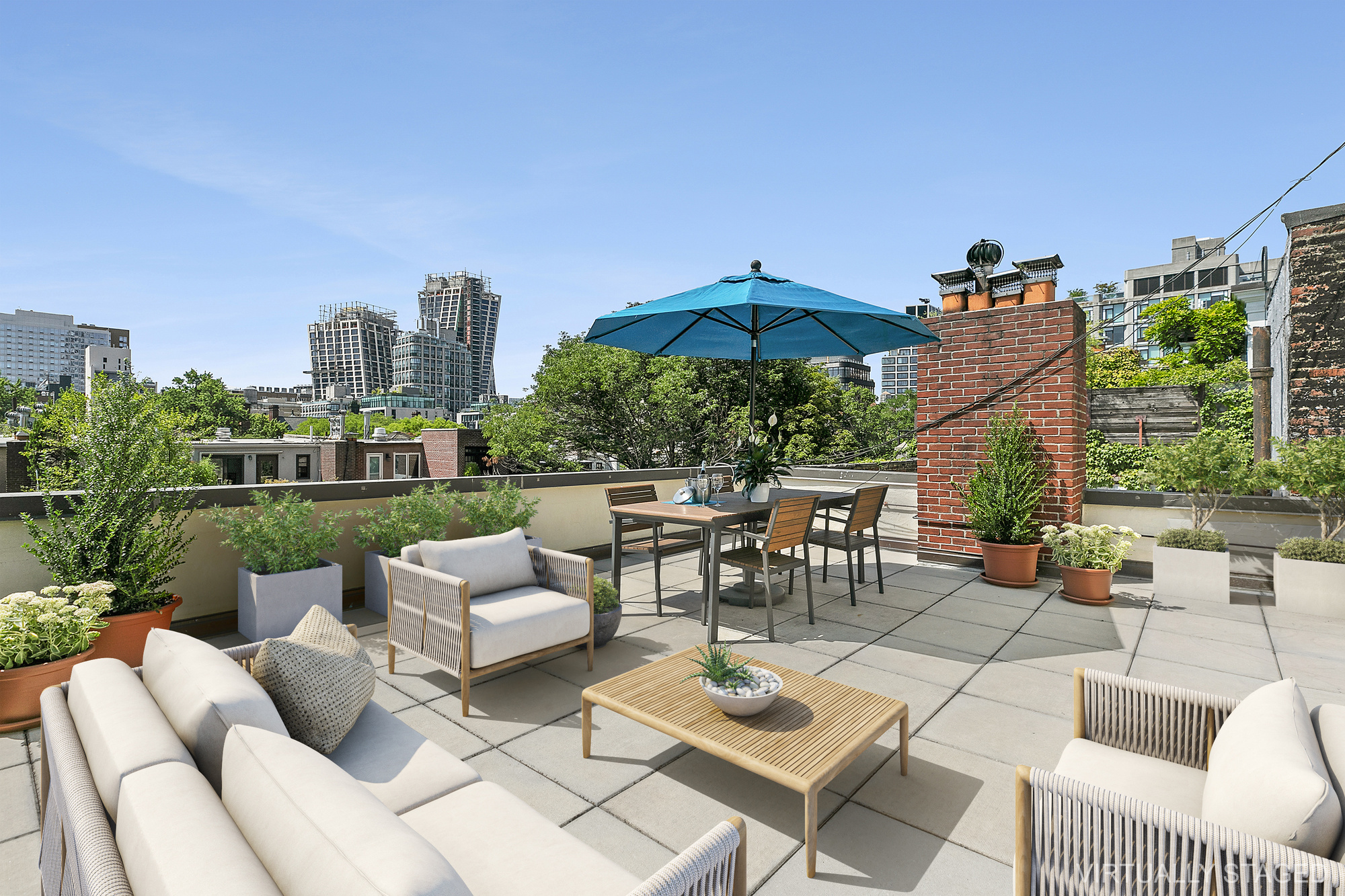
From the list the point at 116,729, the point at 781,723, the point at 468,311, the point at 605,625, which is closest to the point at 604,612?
the point at 605,625

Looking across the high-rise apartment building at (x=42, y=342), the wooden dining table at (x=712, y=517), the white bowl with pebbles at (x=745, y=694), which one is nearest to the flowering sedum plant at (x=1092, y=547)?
the wooden dining table at (x=712, y=517)

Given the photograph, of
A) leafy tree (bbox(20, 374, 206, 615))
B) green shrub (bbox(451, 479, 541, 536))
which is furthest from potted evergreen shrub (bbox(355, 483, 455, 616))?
leafy tree (bbox(20, 374, 206, 615))

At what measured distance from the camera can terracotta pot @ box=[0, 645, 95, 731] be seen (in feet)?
8.80

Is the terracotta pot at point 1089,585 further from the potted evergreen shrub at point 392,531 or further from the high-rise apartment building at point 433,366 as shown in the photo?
the high-rise apartment building at point 433,366

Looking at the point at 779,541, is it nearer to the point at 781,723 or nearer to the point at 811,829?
the point at 781,723

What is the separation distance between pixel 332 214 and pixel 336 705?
15680 millimetres

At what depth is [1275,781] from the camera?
1.17 m

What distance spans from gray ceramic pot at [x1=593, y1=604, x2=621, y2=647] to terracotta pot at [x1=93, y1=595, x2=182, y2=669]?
7.72 ft

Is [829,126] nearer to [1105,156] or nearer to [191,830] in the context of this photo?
[1105,156]

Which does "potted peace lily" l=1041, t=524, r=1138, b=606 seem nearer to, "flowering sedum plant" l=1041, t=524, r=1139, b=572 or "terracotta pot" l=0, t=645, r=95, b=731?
"flowering sedum plant" l=1041, t=524, r=1139, b=572

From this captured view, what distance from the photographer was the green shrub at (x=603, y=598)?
148 inches

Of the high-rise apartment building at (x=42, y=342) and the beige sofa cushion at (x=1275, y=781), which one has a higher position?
the high-rise apartment building at (x=42, y=342)

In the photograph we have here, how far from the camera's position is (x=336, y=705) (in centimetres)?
180

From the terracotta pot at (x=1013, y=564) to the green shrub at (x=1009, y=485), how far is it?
0.08 metres
